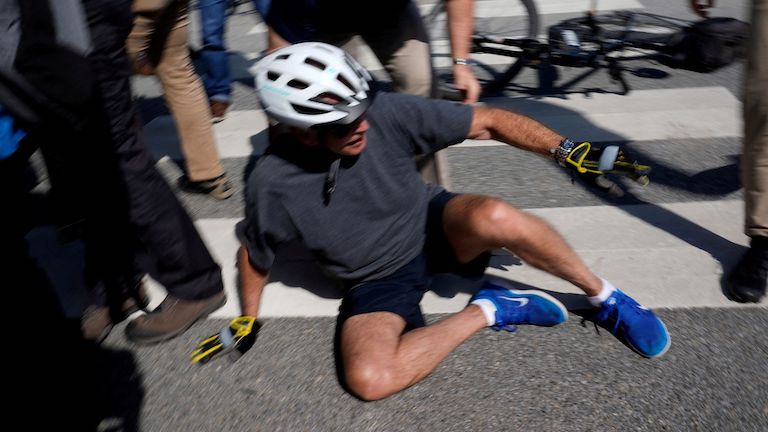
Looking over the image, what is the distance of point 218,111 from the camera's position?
5.21m

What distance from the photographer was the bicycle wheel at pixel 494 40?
5.31 meters

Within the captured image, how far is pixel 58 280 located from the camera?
350cm

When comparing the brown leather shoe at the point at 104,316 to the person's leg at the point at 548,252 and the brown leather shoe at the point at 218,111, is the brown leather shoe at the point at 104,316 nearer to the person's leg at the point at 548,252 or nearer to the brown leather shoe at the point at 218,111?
the person's leg at the point at 548,252

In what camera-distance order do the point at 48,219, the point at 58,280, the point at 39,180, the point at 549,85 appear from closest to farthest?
the point at 58,280 < the point at 48,219 < the point at 39,180 < the point at 549,85

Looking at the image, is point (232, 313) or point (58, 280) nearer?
point (232, 313)

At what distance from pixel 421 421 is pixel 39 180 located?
11.4 ft

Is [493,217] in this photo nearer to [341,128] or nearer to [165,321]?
[341,128]

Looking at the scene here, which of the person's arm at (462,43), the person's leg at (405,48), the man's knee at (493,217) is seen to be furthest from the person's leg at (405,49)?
the man's knee at (493,217)

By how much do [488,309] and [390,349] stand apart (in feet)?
1.59

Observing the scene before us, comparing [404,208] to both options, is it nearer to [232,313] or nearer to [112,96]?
[232,313]

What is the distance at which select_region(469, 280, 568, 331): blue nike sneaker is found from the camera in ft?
9.02

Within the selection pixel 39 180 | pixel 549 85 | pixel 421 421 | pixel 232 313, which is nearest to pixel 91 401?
pixel 232 313

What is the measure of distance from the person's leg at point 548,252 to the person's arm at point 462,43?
0.55 meters

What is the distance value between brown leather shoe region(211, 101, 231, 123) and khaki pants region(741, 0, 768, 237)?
12.0 ft
